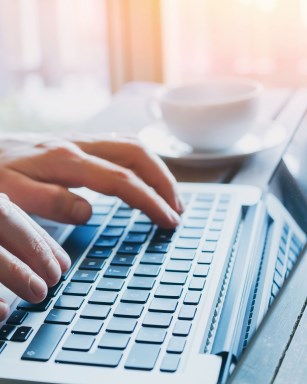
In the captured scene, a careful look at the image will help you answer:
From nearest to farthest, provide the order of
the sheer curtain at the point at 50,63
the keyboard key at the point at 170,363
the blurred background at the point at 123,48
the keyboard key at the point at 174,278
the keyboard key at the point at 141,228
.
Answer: the keyboard key at the point at 170,363, the keyboard key at the point at 174,278, the keyboard key at the point at 141,228, the blurred background at the point at 123,48, the sheer curtain at the point at 50,63

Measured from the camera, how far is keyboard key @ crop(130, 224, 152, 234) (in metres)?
0.57

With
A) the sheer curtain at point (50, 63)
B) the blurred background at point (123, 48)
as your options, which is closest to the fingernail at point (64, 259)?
the blurred background at point (123, 48)

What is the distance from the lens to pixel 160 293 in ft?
1.45

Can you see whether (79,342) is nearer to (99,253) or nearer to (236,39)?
(99,253)

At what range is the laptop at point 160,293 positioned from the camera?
14.3 inches

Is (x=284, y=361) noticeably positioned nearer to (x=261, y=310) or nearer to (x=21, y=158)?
(x=261, y=310)

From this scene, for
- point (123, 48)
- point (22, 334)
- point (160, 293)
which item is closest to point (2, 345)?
point (22, 334)

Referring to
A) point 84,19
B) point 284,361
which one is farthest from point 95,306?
point 84,19

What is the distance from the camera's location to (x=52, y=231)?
58 cm

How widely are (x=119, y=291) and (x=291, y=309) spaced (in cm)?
12

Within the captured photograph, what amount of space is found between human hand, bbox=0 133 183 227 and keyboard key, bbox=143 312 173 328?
16cm

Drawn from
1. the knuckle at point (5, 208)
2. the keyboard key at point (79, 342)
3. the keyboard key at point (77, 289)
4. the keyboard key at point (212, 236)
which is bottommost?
the keyboard key at point (212, 236)

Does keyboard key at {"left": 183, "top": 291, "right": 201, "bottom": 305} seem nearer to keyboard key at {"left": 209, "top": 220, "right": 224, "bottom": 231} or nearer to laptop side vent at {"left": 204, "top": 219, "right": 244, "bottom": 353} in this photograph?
laptop side vent at {"left": 204, "top": 219, "right": 244, "bottom": 353}

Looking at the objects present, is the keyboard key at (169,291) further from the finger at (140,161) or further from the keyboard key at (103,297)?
the finger at (140,161)
